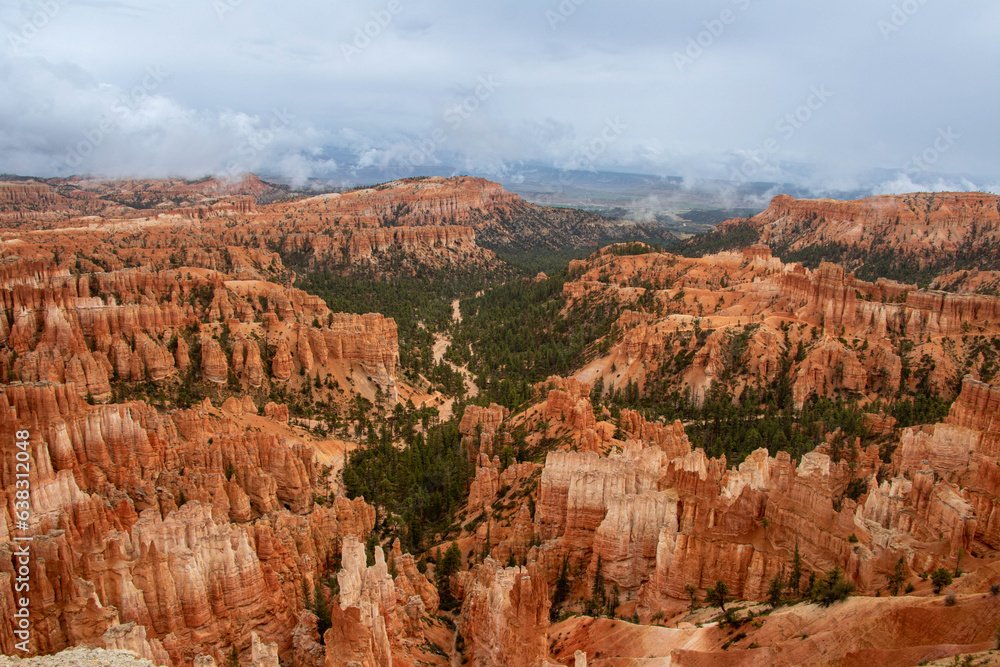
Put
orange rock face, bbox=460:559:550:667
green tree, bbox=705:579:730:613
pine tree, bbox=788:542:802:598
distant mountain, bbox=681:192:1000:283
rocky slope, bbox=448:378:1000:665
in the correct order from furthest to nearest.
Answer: distant mountain, bbox=681:192:1000:283 < green tree, bbox=705:579:730:613 < pine tree, bbox=788:542:802:598 < orange rock face, bbox=460:559:550:667 < rocky slope, bbox=448:378:1000:665

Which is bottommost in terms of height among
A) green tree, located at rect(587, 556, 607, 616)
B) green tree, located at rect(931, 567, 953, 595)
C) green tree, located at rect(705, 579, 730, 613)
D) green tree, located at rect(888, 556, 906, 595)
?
green tree, located at rect(587, 556, 607, 616)

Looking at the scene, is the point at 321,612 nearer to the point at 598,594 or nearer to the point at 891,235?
the point at 598,594

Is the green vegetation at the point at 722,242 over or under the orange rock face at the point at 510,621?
over

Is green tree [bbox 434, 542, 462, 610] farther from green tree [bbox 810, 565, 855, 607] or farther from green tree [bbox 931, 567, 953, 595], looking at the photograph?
green tree [bbox 931, 567, 953, 595]

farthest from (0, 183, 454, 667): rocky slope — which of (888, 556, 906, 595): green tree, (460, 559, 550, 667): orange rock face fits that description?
(888, 556, 906, 595): green tree

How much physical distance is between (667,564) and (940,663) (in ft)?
41.9

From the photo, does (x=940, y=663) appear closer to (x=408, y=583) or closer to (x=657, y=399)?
(x=408, y=583)

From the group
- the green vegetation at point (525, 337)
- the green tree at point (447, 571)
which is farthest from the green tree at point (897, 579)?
the green vegetation at point (525, 337)

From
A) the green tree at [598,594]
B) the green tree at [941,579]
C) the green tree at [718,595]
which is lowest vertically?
the green tree at [598,594]

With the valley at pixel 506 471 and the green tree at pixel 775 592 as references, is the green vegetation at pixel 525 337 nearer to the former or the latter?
the valley at pixel 506 471

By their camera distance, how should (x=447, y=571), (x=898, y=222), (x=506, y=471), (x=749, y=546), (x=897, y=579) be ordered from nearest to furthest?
(x=897, y=579), (x=749, y=546), (x=447, y=571), (x=506, y=471), (x=898, y=222)

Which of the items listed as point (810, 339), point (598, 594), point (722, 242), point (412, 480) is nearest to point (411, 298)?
point (810, 339)

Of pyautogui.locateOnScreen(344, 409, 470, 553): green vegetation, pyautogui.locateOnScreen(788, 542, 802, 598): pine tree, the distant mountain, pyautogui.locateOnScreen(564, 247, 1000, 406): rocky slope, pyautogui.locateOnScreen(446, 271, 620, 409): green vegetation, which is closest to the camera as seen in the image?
pyautogui.locateOnScreen(788, 542, 802, 598): pine tree

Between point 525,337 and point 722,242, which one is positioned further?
point 722,242
